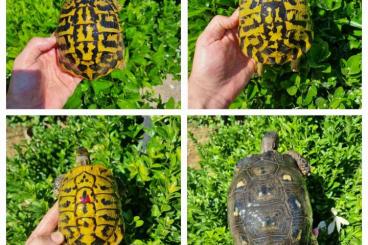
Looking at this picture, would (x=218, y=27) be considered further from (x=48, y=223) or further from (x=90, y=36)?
(x=48, y=223)

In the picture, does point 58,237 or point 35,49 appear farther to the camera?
point 35,49

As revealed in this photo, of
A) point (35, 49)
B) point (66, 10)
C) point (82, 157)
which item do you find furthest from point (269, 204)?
point (35, 49)

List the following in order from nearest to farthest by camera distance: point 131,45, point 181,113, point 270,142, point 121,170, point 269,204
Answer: point 269,204, point 270,142, point 181,113, point 121,170, point 131,45

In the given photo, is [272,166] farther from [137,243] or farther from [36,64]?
[36,64]

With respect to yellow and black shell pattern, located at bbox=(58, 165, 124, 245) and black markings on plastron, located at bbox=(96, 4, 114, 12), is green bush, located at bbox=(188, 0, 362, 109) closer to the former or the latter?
black markings on plastron, located at bbox=(96, 4, 114, 12)

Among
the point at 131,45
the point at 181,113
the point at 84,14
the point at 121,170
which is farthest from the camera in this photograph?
the point at 131,45

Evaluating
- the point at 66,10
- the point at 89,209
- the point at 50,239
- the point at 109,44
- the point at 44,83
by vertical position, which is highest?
the point at 66,10
